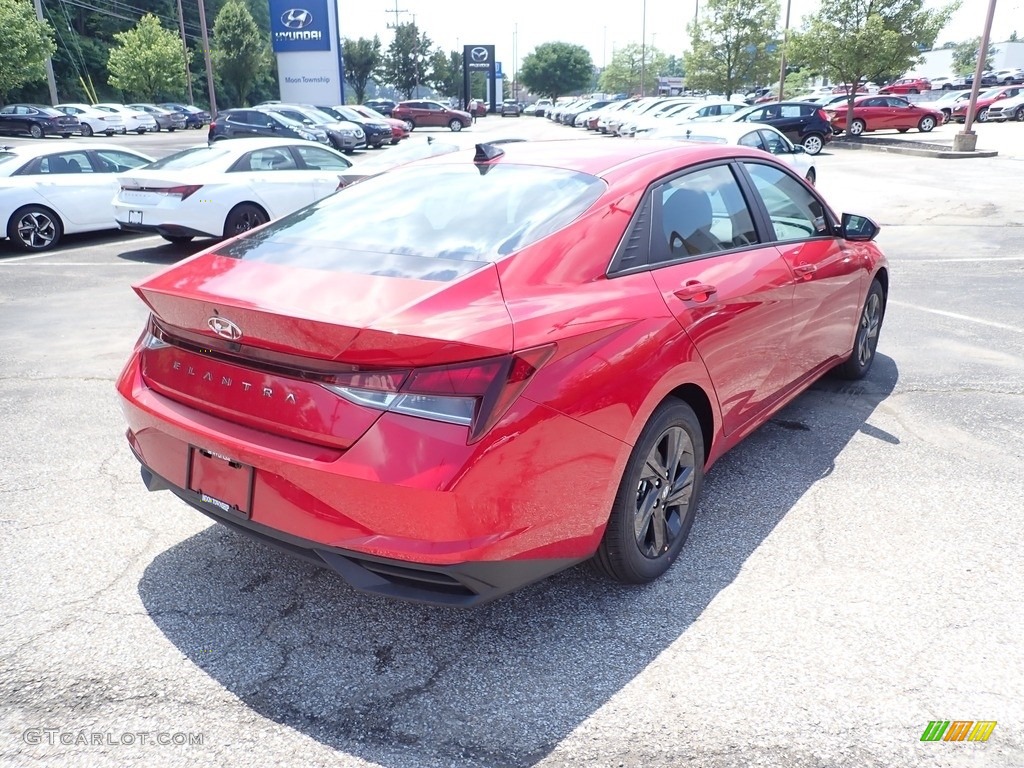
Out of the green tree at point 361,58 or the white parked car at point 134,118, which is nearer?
the white parked car at point 134,118

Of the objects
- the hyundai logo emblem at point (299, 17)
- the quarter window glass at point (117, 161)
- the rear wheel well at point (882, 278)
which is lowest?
the rear wheel well at point (882, 278)

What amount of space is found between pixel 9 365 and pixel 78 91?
67710 millimetres

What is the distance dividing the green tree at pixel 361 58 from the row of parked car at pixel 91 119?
159 feet

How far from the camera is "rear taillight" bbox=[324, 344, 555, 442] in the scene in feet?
7.67

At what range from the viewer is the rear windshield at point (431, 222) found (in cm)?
283

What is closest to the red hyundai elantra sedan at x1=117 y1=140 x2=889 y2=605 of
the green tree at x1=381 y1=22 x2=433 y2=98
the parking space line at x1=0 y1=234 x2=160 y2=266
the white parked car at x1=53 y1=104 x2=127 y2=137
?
the parking space line at x1=0 y1=234 x2=160 y2=266

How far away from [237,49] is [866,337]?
225 feet

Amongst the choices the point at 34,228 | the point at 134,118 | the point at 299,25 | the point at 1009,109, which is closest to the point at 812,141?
the point at 1009,109

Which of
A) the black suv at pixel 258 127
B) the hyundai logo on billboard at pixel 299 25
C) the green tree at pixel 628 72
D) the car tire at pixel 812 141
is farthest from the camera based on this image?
the green tree at pixel 628 72

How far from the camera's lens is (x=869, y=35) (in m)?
29.0

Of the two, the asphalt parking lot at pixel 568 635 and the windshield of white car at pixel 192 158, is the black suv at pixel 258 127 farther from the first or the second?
the asphalt parking lot at pixel 568 635

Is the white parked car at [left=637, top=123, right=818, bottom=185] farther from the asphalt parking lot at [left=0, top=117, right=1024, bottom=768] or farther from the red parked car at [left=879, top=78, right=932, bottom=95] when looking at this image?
the red parked car at [left=879, top=78, right=932, bottom=95]

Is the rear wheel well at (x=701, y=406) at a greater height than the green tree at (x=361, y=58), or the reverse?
the green tree at (x=361, y=58)

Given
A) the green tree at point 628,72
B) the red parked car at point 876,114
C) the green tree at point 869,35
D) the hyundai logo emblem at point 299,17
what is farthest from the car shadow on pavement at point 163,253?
the green tree at point 628,72
